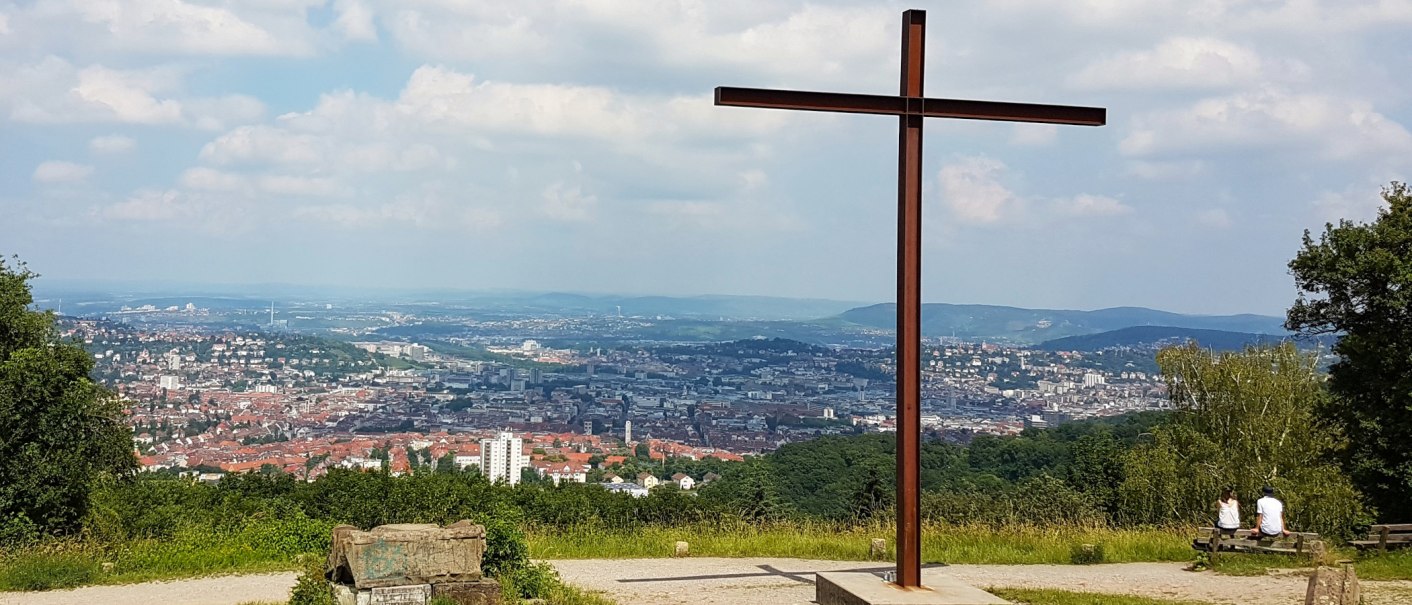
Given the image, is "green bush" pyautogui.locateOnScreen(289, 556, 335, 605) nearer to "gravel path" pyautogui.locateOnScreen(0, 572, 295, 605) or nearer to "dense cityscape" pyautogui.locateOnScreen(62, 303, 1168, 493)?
"gravel path" pyautogui.locateOnScreen(0, 572, 295, 605)

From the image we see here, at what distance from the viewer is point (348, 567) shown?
940 cm

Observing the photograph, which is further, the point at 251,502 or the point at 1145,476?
the point at 1145,476

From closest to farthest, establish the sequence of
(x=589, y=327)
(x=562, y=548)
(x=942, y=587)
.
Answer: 1. (x=942, y=587)
2. (x=562, y=548)
3. (x=589, y=327)

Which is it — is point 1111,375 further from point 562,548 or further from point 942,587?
point 942,587

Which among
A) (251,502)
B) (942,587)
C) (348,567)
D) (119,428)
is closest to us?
(942,587)

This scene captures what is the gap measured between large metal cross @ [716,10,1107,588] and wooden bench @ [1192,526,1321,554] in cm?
645

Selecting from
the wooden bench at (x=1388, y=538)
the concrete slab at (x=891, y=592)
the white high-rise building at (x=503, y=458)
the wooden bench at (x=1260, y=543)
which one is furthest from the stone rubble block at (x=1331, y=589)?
the white high-rise building at (x=503, y=458)

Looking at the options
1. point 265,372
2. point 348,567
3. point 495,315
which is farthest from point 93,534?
point 495,315

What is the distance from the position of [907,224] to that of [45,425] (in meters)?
14.4

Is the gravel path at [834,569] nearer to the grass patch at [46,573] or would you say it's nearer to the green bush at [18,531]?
the grass patch at [46,573]

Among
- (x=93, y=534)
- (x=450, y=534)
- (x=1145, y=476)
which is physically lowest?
(x=1145, y=476)

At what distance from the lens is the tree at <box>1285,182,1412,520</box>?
58.5ft

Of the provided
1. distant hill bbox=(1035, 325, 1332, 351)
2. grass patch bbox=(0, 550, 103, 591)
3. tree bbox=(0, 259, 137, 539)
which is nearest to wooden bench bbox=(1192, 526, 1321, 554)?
grass patch bbox=(0, 550, 103, 591)

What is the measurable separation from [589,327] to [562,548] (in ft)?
362
